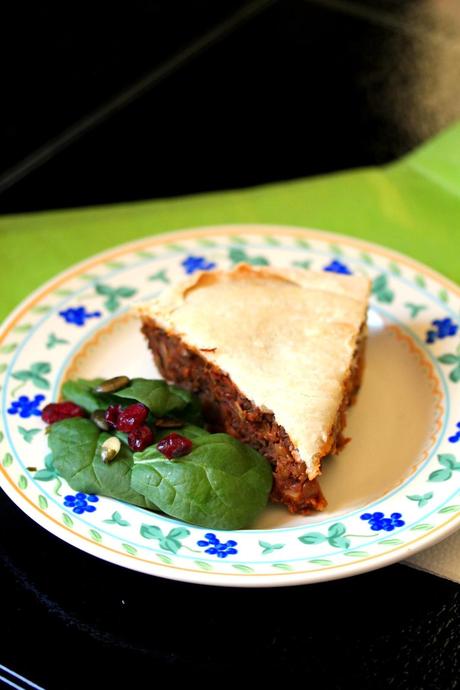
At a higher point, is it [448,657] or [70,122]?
[70,122]

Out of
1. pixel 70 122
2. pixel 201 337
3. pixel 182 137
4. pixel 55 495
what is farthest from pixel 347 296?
pixel 70 122

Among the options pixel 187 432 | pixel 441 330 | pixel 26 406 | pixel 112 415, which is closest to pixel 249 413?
pixel 187 432

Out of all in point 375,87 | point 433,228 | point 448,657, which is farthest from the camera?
point 375,87

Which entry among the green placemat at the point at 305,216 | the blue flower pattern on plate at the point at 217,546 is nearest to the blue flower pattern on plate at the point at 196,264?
the green placemat at the point at 305,216

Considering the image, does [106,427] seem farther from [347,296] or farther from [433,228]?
[433,228]

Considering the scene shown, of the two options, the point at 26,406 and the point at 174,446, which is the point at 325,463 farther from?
the point at 26,406
